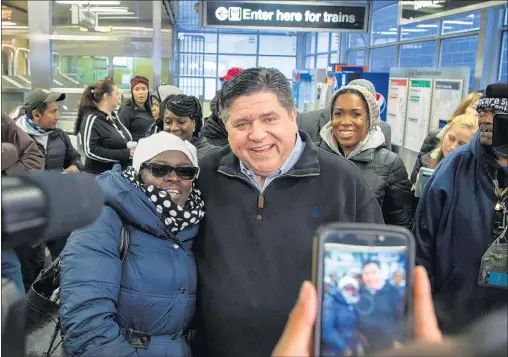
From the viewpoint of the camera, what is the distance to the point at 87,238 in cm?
137

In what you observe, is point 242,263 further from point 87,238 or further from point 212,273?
point 87,238

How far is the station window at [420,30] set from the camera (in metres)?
8.45

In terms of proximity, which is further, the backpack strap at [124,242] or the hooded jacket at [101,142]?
the hooded jacket at [101,142]

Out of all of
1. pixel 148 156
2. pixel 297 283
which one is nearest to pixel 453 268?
pixel 297 283

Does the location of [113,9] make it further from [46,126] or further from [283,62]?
[283,62]

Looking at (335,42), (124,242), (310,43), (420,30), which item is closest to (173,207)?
(124,242)

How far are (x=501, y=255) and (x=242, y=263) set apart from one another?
0.77 metres

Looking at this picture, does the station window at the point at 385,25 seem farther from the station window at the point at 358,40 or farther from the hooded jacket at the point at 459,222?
the hooded jacket at the point at 459,222

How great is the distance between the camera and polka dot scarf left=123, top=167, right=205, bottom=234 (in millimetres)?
1462

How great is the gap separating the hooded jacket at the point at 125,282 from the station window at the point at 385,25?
33.4ft

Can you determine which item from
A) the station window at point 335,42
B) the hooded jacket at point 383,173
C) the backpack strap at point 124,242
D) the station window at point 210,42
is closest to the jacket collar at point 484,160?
the hooded jacket at point 383,173

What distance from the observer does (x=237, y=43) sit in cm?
1984

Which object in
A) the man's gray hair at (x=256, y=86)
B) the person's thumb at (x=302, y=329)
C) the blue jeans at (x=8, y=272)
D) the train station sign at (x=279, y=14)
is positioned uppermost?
the train station sign at (x=279, y=14)

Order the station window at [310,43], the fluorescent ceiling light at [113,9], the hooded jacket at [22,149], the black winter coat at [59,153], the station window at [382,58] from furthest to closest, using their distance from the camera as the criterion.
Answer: the station window at [310,43] → the station window at [382,58] → the fluorescent ceiling light at [113,9] → the black winter coat at [59,153] → the hooded jacket at [22,149]
